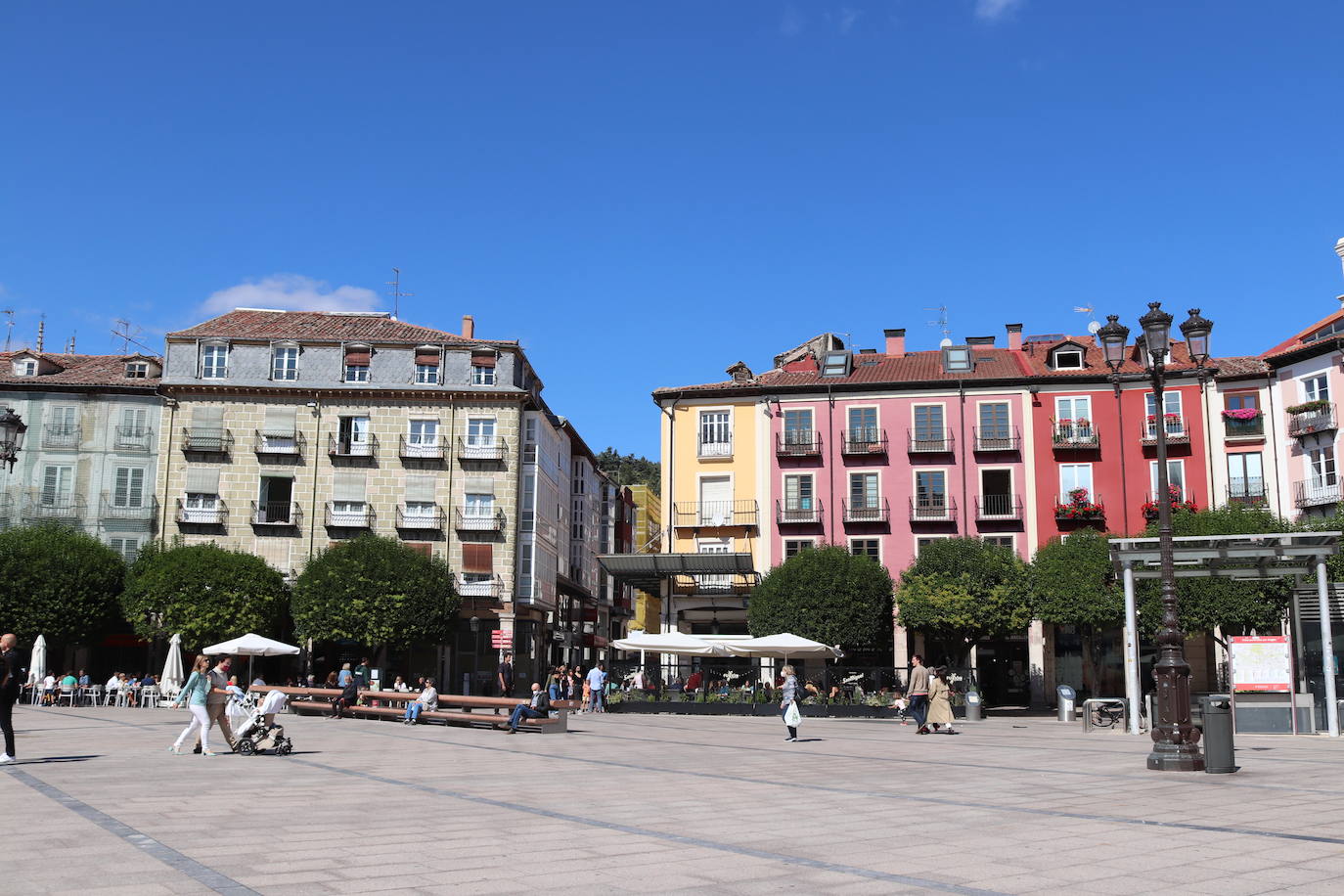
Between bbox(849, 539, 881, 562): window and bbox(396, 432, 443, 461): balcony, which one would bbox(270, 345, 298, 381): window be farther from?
bbox(849, 539, 881, 562): window

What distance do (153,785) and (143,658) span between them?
42.2 meters

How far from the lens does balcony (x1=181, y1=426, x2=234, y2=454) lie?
52375 millimetres

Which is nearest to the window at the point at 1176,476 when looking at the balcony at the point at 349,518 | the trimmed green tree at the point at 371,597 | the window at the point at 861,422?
the window at the point at 861,422

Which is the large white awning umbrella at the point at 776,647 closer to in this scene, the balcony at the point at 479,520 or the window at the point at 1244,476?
the balcony at the point at 479,520

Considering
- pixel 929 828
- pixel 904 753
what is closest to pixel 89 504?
pixel 904 753

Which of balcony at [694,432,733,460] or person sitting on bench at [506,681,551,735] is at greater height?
balcony at [694,432,733,460]

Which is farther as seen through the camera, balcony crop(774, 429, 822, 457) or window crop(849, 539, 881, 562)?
balcony crop(774, 429, 822, 457)

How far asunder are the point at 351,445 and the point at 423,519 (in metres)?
4.66

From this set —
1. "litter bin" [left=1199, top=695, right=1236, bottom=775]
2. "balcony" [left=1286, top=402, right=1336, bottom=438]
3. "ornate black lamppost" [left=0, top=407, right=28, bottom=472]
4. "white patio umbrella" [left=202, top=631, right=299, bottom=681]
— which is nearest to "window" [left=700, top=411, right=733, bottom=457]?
"white patio umbrella" [left=202, top=631, right=299, bottom=681]

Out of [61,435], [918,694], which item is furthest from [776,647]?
[61,435]

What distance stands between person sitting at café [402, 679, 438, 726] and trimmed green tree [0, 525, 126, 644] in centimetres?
2214

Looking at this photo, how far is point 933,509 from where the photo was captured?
49.0 m

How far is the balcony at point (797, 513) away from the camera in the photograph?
49531 millimetres

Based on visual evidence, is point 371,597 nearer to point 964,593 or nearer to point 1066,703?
point 964,593
